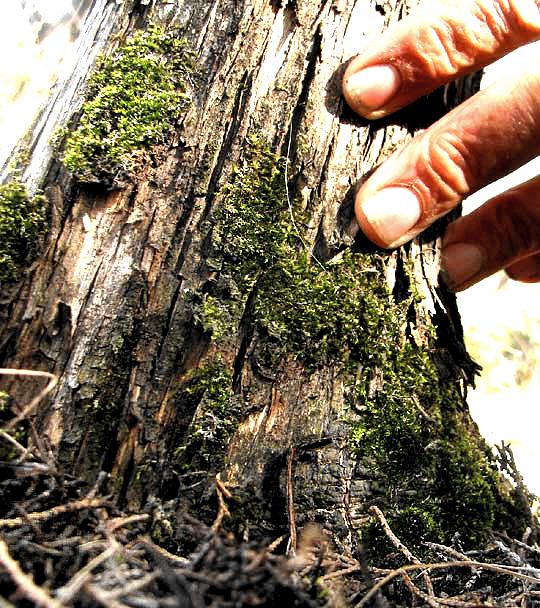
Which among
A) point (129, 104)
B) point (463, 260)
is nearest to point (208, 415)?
point (129, 104)

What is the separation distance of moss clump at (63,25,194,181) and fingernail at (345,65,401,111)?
0.58 meters

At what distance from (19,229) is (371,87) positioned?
128 centimetres

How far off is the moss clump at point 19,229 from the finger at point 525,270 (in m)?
3.12

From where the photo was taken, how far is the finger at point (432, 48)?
71.5 inches

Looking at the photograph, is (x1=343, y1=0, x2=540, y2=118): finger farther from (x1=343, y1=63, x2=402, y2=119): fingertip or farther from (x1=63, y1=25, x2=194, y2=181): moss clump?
(x1=63, y1=25, x2=194, y2=181): moss clump

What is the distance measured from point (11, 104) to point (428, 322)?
7.96 meters

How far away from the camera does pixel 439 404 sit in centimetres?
191

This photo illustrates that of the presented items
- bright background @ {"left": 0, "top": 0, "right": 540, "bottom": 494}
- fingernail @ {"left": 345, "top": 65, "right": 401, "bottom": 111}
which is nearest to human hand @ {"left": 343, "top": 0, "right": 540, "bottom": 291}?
fingernail @ {"left": 345, "top": 65, "right": 401, "bottom": 111}

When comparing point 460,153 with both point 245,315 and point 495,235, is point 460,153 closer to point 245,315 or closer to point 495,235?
point 495,235

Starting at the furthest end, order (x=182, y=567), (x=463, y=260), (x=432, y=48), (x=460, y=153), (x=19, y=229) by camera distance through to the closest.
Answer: (x=463, y=260) < (x=460, y=153) < (x=432, y=48) < (x=19, y=229) < (x=182, y=567)

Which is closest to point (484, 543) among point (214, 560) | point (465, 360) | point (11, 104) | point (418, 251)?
point (465, 360)

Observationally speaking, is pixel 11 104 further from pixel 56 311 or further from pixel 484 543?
pixel 484 543

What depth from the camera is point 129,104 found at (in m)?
1.71

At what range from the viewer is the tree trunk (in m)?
1.56
